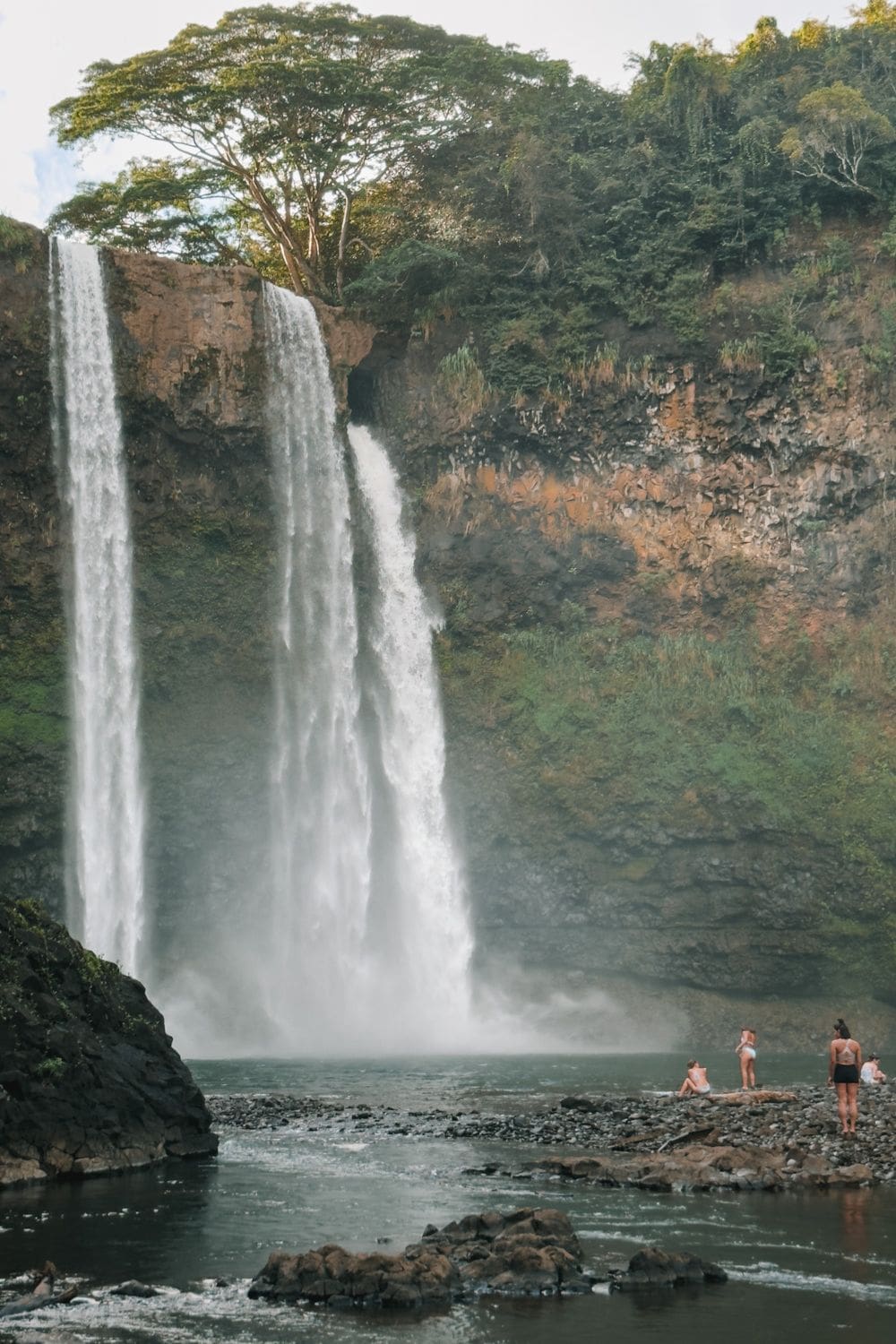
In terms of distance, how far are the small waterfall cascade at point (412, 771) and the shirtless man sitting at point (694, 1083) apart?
11.6 metres

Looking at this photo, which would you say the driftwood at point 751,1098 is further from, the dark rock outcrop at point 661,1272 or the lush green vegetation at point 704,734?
the lush green vegetation at point 704,734

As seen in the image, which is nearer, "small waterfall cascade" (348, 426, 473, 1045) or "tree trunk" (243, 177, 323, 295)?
"small waterfall cascade" (348, 426, 473, 1045)

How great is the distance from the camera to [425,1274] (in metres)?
9.74

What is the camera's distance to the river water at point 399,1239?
29.3ft

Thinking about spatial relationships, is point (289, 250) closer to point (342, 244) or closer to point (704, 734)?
point (342, 244)

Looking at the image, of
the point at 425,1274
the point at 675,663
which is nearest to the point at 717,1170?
the point at 425,1274

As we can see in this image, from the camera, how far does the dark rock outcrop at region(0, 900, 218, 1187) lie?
14.1 meters

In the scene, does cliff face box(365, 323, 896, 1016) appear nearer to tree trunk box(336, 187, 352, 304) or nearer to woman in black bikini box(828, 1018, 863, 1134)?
tree trunk box(336, 187, 352, 304)

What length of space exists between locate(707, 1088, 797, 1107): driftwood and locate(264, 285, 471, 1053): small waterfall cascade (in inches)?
475

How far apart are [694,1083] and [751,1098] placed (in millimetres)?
1316

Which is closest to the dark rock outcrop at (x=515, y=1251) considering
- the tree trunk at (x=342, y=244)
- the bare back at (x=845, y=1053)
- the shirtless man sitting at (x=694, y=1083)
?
the bare back at (x=845, y=1053)

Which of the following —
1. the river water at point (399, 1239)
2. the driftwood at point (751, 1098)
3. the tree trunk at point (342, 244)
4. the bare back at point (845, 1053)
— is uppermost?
the tree trunk at point (342, 244)

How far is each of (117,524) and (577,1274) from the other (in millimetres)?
27135

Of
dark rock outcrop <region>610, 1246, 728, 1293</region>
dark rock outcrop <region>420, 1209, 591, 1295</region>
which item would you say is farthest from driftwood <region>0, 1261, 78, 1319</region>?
dark rock outcrop <region>610, 1246, 728, 1293</region>
